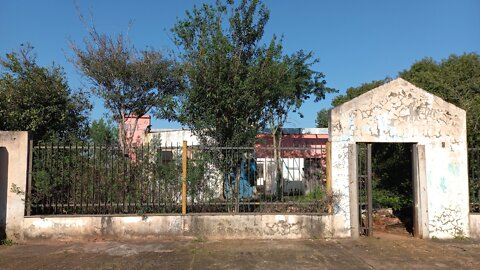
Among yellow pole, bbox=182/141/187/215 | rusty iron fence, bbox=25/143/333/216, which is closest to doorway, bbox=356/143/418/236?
rusty iron fence, bbox=25/143/333/216

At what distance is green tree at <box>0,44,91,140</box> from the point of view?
1049 centimetres

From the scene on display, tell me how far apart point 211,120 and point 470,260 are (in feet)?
21.5

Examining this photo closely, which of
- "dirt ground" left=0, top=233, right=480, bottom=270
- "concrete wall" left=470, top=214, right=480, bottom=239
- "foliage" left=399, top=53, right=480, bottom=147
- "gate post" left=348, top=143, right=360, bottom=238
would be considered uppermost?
"foliage" left=399, top=53, right=480, bottom=147

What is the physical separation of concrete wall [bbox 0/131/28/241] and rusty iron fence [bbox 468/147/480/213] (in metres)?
9.84

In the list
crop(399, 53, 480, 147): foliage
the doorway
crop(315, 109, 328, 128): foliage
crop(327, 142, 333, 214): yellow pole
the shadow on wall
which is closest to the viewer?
the shadow on wall

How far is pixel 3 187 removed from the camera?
8.33 meters

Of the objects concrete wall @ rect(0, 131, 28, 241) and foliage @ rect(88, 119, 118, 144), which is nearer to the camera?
concrete wall @ rect(0, 131, 28, 241)

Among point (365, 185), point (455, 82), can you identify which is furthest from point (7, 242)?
point (455, 82)

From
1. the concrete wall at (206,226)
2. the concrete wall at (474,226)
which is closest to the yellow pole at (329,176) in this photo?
the concrete wall at (206,226)

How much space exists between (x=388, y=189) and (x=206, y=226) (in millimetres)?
7866

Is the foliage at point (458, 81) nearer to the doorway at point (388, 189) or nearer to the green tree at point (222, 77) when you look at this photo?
the doorway at point (388, 189)

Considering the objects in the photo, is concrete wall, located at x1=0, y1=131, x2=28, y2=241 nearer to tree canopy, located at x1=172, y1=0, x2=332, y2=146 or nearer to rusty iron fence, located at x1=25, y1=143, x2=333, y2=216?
rusty iron fence, located at x1=25, y1=143, x2=333, y2=216

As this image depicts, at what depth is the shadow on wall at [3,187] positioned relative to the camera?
828 cm

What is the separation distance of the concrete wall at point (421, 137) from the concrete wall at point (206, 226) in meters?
0.77
